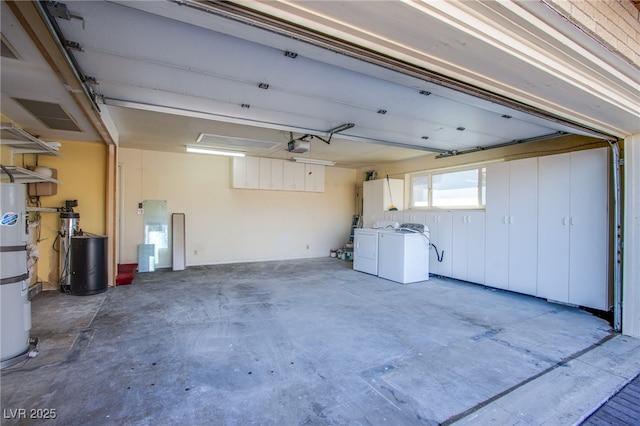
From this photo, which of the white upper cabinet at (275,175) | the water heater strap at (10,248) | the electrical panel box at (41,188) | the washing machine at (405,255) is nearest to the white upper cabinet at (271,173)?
the white upper cabinet at (275,175)

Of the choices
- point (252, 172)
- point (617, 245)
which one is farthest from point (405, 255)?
point (252, 172)

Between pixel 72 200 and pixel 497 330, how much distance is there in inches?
250

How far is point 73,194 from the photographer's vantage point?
497cm

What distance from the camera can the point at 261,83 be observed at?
9.16 feet

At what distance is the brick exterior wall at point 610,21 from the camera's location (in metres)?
1.59

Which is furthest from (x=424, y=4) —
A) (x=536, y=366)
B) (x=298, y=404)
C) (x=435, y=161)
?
(x=435, y=161)

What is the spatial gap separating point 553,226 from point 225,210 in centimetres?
638

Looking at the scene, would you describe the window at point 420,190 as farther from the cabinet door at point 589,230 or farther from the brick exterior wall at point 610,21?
the brick exterior wall at point 610,21

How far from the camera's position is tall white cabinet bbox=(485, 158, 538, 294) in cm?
455

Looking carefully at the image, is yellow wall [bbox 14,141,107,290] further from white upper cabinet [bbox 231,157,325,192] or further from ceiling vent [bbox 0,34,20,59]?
ceiling vent [bbox 0,34,20,59]

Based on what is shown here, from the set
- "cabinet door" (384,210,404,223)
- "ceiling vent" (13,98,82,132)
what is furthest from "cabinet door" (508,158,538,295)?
"ceiling vent" (13,98,82,132)

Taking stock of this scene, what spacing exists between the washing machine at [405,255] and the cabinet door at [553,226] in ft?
6.01

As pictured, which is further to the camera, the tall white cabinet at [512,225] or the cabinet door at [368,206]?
the cabinet door at [368,206]

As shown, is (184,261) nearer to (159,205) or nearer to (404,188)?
(159,205)
